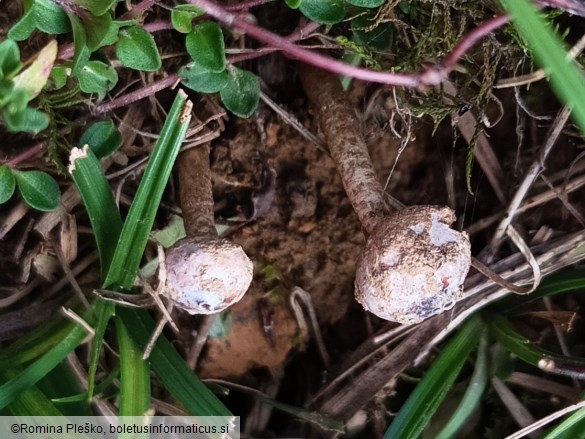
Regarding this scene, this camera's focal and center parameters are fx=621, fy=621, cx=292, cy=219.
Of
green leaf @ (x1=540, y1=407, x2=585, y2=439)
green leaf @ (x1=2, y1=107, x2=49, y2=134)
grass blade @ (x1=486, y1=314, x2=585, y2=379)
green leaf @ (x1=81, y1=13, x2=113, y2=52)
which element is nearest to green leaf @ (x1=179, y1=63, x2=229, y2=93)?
green leaf @ (x1=81, y1=13, x2=113, y2=52)

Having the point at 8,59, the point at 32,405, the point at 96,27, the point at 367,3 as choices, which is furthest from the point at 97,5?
the point at 32,405

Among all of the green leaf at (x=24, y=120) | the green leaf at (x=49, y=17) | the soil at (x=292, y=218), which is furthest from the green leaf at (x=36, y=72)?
the soil at (x=292, y=218)

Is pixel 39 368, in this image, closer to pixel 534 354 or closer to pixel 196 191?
pixel 196 191

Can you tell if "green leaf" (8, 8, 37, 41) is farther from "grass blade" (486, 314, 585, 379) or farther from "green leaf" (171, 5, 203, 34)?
"grass blade" (486, 314, 585, 379)

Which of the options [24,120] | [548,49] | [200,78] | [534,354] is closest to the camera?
[548,49]

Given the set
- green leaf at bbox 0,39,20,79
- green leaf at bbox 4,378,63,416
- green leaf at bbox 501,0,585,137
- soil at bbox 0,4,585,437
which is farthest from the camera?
soil at bbox 0,4,585,437

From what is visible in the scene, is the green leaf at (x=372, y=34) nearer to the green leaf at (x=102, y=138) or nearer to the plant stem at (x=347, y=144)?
the plant stem at (x=347, y=144)

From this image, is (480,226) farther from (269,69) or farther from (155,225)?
(155,225)
